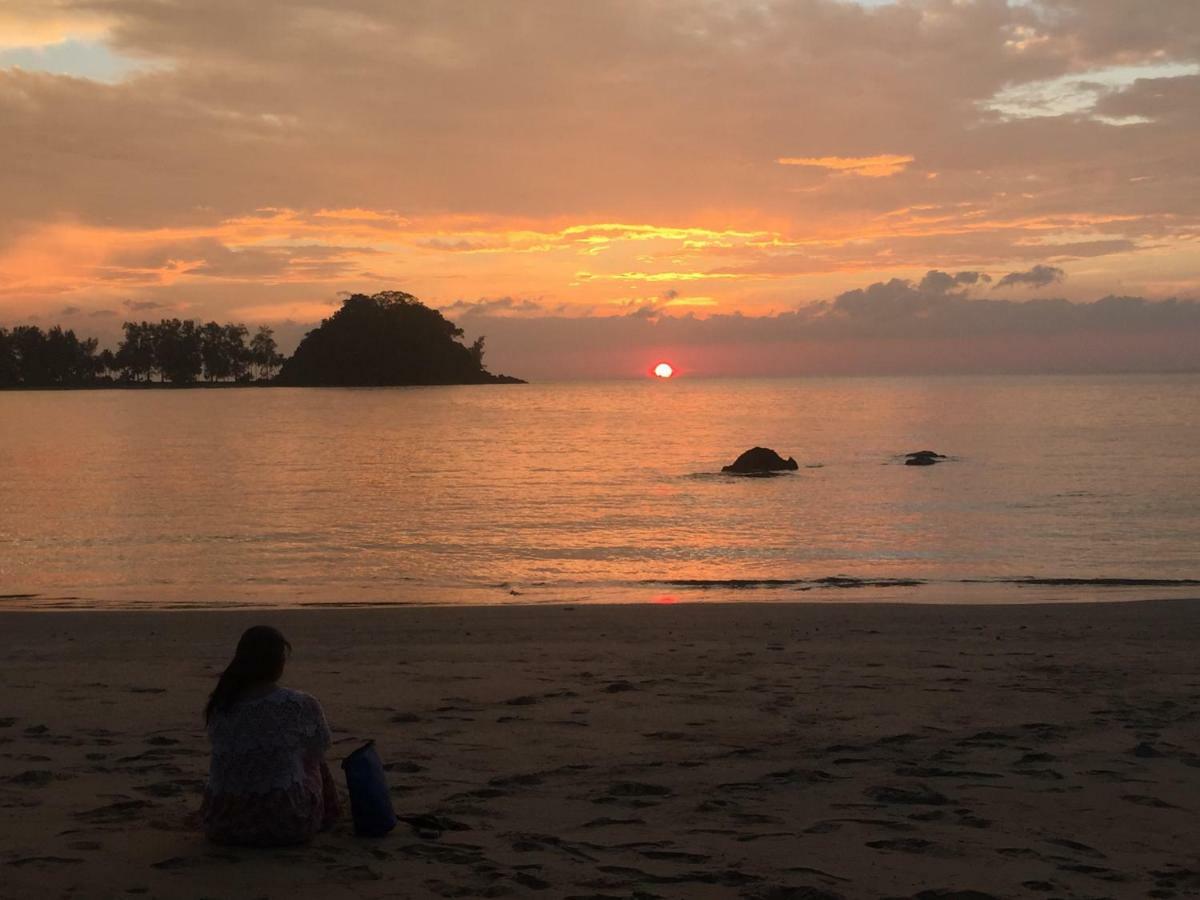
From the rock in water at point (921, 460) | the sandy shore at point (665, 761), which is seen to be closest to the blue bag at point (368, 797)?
the sandy shore at point (665, 761)

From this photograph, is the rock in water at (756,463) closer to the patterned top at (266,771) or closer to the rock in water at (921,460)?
the rock in water at (921,460)

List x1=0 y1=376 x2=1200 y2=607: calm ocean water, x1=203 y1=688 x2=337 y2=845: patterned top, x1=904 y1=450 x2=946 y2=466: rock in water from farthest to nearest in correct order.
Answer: x1=904 y1=450 x2=946 y2=466: rock in water, x1=0 y1=376 x2=1200 y2=607: calm ocean water, x1=203 y1=688 x2=337 y2=845: patterned top

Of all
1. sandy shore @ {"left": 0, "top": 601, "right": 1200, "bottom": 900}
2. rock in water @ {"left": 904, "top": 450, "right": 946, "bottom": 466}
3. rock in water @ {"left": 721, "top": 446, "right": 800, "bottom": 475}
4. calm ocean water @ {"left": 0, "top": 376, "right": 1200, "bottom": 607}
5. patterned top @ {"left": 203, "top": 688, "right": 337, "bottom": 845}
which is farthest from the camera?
rock in water @ {"left": 904, "top": 450, "right": 946, "bottom": 466}

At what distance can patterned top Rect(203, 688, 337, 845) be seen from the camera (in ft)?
19.6

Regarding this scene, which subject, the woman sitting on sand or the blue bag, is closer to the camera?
the woman sitting on sand

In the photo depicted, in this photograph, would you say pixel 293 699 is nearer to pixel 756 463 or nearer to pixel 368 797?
pixel 368 797

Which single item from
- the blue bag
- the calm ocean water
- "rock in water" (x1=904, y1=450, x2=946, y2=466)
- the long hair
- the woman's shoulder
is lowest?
the calm ocean water

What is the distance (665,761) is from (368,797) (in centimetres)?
236

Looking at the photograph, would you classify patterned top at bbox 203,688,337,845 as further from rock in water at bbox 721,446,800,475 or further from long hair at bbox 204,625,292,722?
rock in water at bbox 721,446,800,475

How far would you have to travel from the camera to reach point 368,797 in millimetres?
6090

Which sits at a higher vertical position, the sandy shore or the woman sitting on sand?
the woman sitting on sand

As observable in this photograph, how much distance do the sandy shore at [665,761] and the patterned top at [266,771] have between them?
0.14m

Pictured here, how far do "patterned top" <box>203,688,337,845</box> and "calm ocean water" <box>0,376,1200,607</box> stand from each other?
40.2 feet

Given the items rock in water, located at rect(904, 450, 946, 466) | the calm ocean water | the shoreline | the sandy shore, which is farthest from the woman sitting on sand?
rock in water, located at rect(904, 450, 946, 466)
